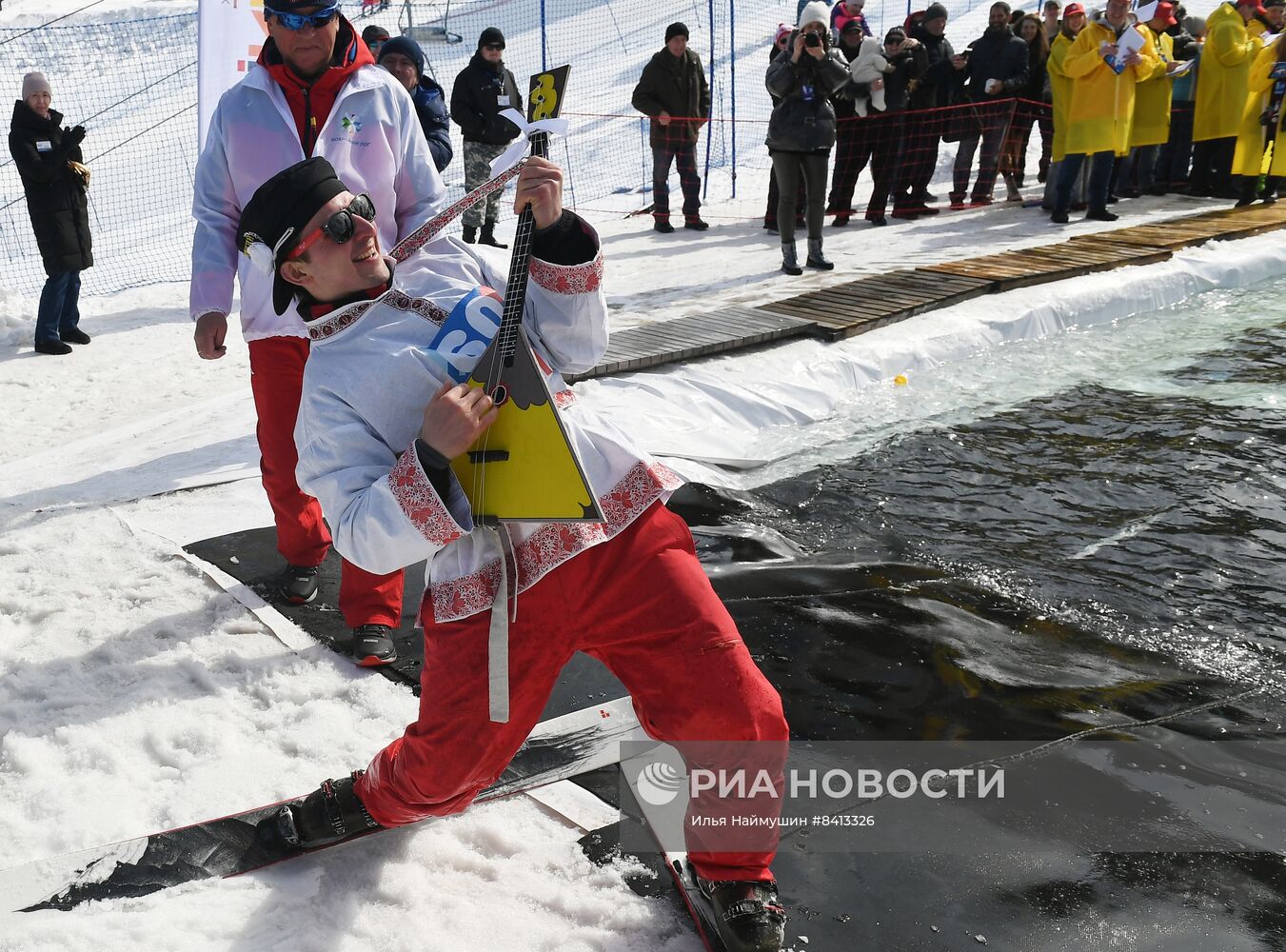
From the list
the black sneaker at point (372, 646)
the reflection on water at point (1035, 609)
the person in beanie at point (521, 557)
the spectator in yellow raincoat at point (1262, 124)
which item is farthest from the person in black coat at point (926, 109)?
the person in beanie at point (521, 557)

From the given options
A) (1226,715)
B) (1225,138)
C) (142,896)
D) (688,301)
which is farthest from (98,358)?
(1225,138)

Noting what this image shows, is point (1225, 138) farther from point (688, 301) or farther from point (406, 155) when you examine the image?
point (406, 155)

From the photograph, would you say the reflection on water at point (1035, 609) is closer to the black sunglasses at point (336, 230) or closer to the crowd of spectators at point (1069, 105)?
the black sunglasses at point (336, 230)

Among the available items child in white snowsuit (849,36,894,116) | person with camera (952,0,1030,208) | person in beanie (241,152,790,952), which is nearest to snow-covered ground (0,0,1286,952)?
person in beanie (241,152,790,952)

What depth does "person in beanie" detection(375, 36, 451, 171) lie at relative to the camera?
21.9ft

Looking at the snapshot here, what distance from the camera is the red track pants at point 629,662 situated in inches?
75.0

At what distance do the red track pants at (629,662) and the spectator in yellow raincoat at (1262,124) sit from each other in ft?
32.5

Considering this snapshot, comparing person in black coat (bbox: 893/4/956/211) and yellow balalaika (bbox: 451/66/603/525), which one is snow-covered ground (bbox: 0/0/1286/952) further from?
person in black coat (bbox: 893/4/956/211)

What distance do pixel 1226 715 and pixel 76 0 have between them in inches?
929

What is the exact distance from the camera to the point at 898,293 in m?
6.62

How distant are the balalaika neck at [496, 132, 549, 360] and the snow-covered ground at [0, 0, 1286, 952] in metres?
1.13

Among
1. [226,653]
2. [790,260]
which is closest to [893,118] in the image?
[790,260]

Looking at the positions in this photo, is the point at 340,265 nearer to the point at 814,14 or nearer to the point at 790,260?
the point at 790,260

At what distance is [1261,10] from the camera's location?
9992 millimetres
